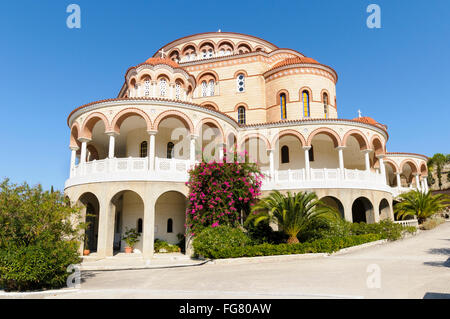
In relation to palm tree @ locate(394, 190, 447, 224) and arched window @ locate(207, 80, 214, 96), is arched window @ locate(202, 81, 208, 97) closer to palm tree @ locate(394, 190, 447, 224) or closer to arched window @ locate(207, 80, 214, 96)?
arched window @ locate(207, 80, 214, 96)

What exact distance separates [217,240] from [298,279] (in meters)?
5.39

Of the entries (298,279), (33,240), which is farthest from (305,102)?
(33,240)

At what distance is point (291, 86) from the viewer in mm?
25406

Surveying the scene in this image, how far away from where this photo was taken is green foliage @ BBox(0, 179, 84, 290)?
8211 millimetres

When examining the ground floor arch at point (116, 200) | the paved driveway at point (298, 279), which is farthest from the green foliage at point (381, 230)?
the ground floor arch at point (116, 200)

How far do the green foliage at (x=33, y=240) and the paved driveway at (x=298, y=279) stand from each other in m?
0.88

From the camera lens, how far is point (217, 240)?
46.0 ft

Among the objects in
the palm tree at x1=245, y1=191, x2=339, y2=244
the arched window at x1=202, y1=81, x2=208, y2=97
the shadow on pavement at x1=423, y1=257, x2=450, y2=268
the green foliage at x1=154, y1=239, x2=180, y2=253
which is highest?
the arched window at x1=202, y1=81, x2=208, y2=97

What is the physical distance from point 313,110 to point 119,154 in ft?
51.2

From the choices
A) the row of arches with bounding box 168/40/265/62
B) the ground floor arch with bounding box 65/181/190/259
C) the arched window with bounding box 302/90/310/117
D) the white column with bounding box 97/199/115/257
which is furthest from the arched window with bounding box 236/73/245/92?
the white column with bounding box 97/199/115/257

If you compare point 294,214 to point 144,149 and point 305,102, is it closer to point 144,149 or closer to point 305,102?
point 144,149

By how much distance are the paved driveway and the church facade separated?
5473 mm
